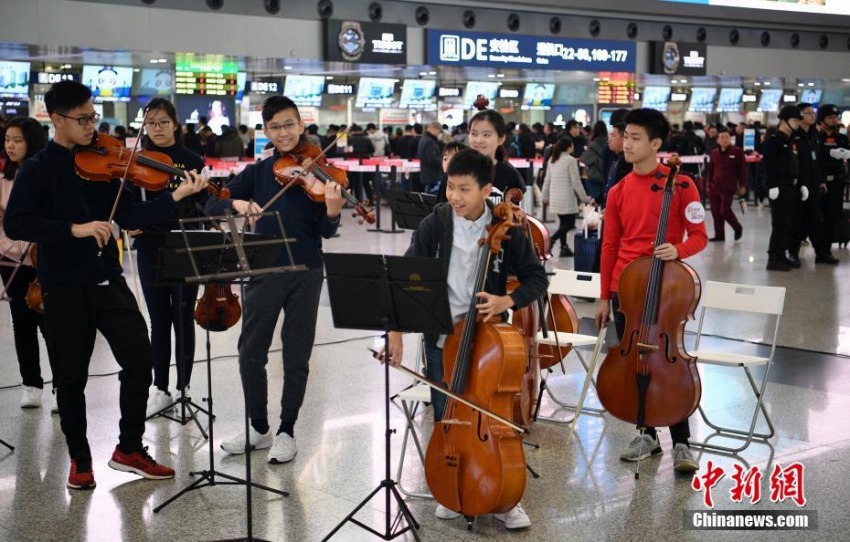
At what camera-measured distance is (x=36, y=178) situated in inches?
165

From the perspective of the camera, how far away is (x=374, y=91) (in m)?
20.4

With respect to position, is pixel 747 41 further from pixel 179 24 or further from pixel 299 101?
pixel 179 24

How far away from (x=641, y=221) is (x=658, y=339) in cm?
58

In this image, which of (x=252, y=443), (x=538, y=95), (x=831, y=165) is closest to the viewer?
(x=252, y=443)

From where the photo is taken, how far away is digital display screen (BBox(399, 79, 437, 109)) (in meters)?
21.0

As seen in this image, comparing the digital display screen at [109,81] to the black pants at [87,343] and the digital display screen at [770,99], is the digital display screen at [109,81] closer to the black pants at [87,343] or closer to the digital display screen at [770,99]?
the black pants at [87,343]

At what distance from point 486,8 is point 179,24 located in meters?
5.28

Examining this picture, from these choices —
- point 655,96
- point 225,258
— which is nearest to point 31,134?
point 225,258

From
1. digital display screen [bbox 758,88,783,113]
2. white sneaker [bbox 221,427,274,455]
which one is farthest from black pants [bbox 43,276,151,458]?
digital display screen [bbox 758,88,783,113]

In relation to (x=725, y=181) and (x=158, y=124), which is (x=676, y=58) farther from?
(x=158, y=124)

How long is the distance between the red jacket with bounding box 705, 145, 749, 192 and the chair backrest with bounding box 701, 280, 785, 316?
7.94m

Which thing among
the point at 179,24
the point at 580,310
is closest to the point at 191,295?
the point at 580,310

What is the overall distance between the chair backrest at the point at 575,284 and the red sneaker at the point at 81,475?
8.20 feet

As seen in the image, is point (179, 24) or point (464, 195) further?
point (179, 24)
